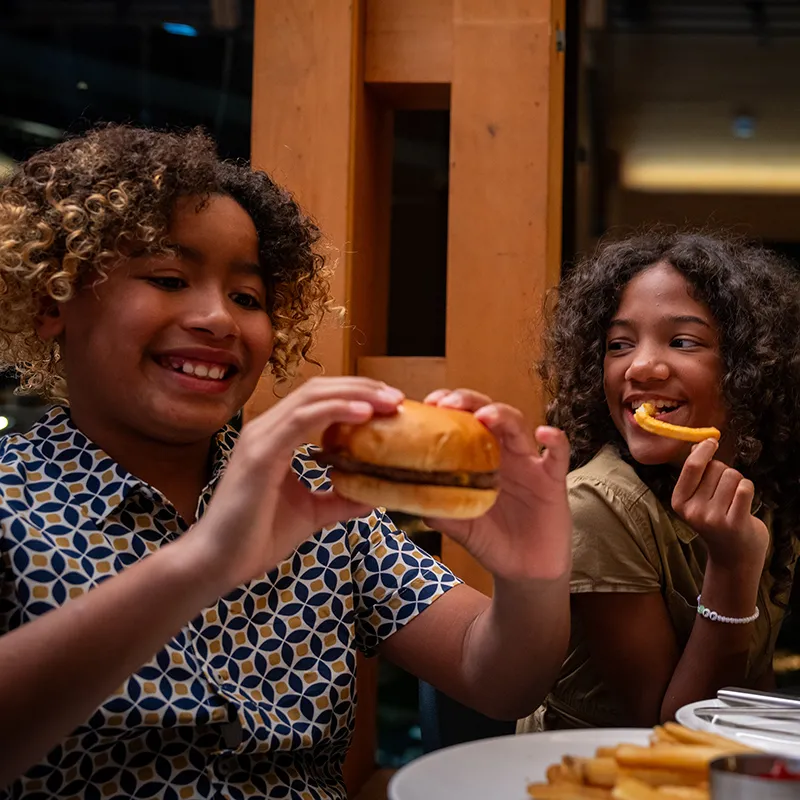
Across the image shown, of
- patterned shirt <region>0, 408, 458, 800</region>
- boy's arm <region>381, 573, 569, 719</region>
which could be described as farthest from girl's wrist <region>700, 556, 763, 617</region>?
patterned shirt <region>0, 408, 458, 800</region>

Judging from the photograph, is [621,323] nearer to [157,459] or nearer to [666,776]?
[157,459]

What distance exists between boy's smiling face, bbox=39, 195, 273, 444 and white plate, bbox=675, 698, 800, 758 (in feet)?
2.97

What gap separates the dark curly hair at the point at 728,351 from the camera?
235cm

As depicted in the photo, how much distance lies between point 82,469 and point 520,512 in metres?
0.74

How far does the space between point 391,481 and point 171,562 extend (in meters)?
0.32

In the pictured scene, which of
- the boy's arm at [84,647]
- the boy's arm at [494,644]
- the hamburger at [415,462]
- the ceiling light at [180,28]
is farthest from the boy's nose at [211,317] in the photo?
the ceiling light at [180,28]

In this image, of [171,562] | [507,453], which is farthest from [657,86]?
[171,562]

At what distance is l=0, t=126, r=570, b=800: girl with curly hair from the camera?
132 centimetres

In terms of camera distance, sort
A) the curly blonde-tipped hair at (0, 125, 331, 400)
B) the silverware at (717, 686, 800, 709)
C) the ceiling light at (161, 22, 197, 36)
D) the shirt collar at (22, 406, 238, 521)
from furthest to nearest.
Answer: the ceiling light at (161, 22, 197, 36) → the curly blonde-tipped hair at (0, 125, 331, 400) → the shirt collar at (22, 406, 238, 521) → the silverware at (717, 686, 800, 709)

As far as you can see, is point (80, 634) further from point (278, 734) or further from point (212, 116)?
point (212, 116)

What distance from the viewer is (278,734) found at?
1.66m

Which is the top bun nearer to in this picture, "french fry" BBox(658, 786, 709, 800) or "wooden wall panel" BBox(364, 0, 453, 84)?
"french fry" BBox(658, 786, 709, 800)

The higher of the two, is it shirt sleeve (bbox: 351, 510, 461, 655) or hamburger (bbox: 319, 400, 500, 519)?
hamburger (bbox: 319, 400, 500, 519)

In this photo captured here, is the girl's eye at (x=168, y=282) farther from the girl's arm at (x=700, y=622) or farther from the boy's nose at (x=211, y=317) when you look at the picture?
the girl's arm at (x=700, y=622)
